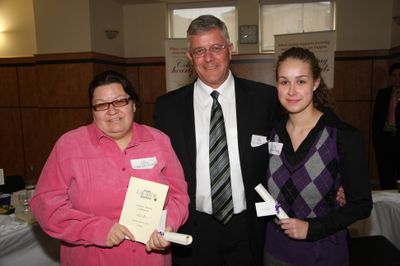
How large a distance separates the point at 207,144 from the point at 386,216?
81.8 inches

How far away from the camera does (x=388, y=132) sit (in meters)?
5.52

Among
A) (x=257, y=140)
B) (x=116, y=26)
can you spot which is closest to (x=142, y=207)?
(x=257, y=140)

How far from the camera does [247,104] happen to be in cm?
205

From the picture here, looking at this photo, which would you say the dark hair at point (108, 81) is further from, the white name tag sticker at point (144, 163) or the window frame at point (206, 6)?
the window frame at point (206, 6)

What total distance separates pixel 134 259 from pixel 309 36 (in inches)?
216

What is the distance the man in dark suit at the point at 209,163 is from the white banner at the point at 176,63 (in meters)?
4.63

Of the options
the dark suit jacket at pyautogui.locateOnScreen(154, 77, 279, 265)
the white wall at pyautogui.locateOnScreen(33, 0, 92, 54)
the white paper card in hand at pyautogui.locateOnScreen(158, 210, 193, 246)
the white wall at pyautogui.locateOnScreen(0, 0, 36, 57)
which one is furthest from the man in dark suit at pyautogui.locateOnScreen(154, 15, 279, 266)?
the white wall at pyautogui.locateOnScreen(0, 0, 36, 57)

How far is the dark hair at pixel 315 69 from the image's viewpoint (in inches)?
66.4

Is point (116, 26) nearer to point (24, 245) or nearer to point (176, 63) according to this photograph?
point (176, 63)

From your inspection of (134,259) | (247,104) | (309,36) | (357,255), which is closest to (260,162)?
(247,104)

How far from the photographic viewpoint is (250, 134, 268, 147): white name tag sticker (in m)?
1.96

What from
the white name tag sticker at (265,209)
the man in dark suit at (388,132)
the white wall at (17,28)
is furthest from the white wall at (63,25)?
the white name tag sticker at (265,209)

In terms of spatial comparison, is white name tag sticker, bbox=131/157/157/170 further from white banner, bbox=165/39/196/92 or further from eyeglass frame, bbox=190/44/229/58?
white banner, bbox=165/39/196/92

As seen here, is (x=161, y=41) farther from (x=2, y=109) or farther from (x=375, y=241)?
(x=375, y=241)
